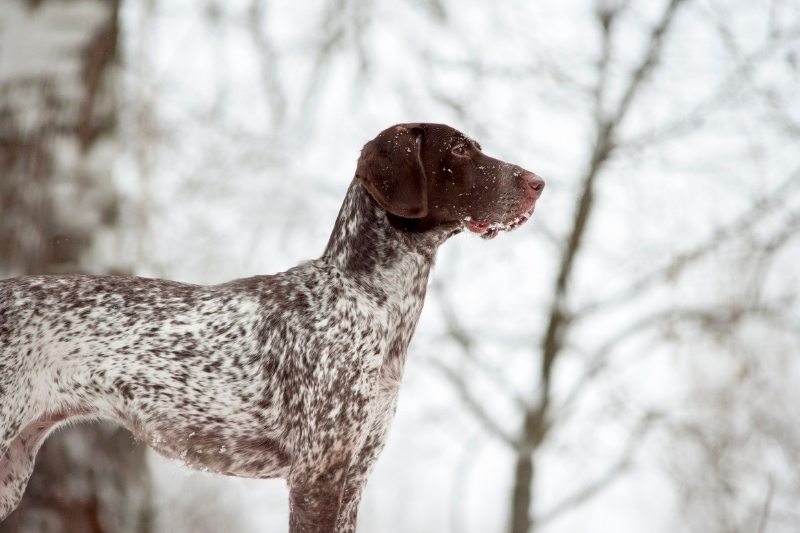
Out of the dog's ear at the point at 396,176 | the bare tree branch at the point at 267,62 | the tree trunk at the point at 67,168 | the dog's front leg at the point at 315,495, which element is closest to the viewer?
the dog's front leg at the point at 315,495

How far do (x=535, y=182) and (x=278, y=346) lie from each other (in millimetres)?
1206

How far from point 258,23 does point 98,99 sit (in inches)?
168

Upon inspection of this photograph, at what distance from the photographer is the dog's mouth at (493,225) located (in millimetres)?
3682

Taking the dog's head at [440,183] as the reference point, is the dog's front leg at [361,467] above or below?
below

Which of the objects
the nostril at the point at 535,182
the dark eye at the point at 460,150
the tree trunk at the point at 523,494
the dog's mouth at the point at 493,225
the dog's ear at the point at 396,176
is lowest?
the tree trunk at the point at 523,494

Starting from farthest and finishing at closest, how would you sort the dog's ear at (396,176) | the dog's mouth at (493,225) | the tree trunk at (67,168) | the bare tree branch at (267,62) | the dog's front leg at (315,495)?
the bare tree branch at (267,62), the tree trunk at (67,168), the dog's mouth at (493,225), the dog's ear at (396,176), the dog's front leg at (315,495)

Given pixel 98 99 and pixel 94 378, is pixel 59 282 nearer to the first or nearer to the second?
pixel 94 378

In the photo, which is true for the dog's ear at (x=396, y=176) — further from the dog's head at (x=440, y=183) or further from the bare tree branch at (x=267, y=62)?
the bare tree branch at (x=267, y=62)

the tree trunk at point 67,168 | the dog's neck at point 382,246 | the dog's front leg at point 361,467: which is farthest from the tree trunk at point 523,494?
the dog's neck at point 382,246

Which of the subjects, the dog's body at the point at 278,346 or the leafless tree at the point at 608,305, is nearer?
the dog's body at the point at 278,346

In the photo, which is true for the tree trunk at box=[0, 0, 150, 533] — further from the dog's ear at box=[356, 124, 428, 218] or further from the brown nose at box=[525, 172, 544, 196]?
the brown nose at box=[525, 172, 544, 196]

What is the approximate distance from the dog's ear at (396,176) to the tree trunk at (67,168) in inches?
90.9

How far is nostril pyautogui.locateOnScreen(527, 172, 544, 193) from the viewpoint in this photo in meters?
3.69

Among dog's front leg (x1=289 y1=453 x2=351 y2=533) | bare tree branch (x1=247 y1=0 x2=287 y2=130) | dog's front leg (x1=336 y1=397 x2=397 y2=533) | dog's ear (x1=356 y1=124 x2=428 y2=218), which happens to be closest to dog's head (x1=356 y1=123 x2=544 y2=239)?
dog's ear (x1=356 y1=124 x2=428 y2=218)
